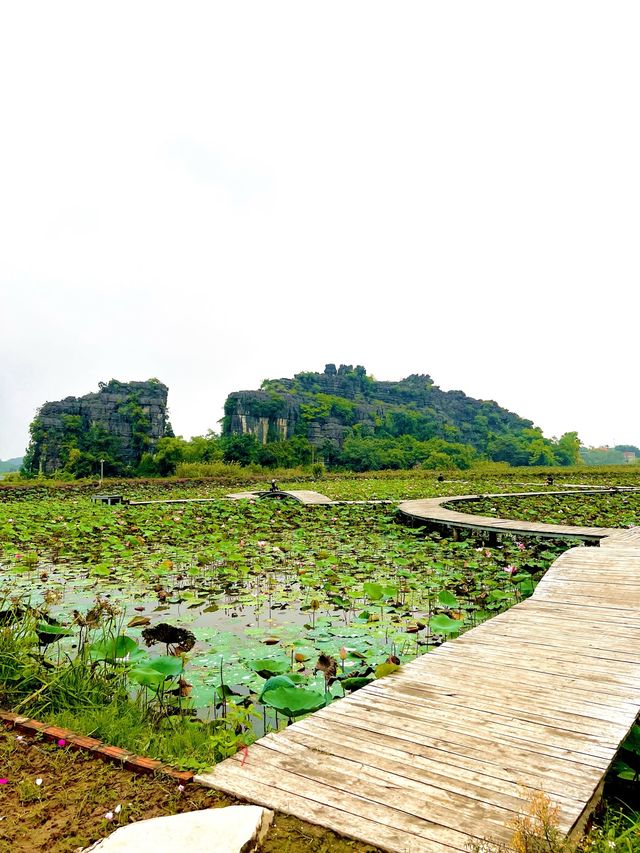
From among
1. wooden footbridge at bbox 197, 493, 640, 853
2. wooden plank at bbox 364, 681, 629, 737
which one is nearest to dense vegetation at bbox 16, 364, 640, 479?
wooden footbridge at bbox 197, 493, 640, 853

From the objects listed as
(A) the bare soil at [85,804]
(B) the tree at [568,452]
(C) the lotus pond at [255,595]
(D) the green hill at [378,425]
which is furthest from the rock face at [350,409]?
(A) the bare soil at [85,804]

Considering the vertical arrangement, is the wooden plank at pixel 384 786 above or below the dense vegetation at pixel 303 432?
below

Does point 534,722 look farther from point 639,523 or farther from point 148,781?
point 639,523

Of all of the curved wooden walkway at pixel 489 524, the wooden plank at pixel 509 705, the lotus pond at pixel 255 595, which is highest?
the curved wooden walkway at pixel 489 524

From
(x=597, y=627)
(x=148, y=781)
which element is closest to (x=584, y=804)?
(x=148, y=781)

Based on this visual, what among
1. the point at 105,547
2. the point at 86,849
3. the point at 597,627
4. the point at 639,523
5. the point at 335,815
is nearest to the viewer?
the point at 86,849

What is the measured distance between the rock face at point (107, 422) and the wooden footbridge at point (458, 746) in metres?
41.9

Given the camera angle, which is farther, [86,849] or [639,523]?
[639,523]

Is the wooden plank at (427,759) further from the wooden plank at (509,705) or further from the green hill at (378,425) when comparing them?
the green hill at (378,425)

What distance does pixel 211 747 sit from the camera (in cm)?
232

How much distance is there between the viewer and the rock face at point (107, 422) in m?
41.2

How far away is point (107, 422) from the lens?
44.1 meters

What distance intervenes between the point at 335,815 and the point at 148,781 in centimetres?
70

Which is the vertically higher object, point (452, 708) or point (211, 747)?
point (452, 708)
